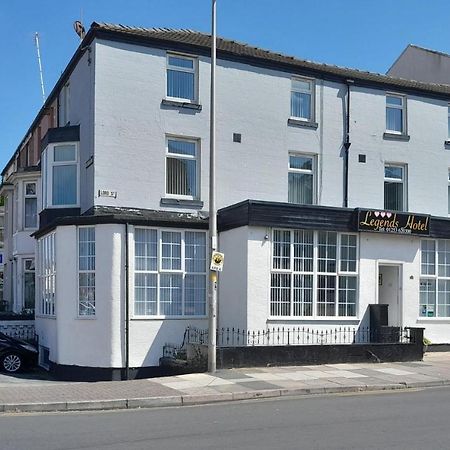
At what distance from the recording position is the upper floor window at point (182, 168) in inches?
740

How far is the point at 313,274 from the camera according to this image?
1784cm

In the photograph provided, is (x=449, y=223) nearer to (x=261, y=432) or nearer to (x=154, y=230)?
(x=154, y=230)

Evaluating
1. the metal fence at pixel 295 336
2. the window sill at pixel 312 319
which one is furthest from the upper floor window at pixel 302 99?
the metal fence at pixel 295 336

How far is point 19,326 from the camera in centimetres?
2089

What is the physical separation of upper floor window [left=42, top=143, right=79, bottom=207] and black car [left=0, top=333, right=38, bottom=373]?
14.1 ft

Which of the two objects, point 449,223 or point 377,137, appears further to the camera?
point 377,137

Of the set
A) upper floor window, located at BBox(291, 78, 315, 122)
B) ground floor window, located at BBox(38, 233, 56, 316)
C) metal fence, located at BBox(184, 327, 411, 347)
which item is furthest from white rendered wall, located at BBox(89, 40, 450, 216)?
metal fence, located at BBox(184, 327, 411, 347)

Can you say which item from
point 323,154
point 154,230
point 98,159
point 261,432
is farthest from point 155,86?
point 261,432

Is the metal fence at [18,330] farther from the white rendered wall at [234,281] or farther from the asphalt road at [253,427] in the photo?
the asphalt road at [253,427]

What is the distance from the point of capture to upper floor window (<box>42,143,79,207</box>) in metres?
19.3

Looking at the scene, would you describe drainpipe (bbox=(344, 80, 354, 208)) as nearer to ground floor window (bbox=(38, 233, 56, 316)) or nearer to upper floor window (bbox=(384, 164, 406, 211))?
upper floor window (bbox=(384, 164, 406, 211))

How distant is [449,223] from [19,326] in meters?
14.4

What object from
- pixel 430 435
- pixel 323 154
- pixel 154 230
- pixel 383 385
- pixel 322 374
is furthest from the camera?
pixel 323 154

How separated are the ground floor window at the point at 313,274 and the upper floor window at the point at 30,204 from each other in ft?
40.0
